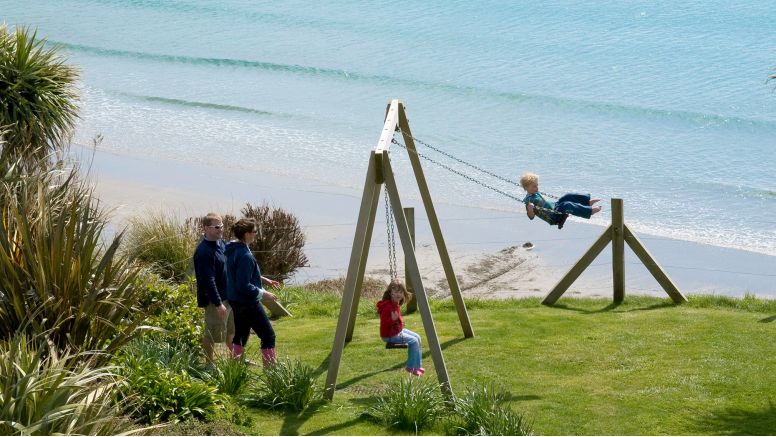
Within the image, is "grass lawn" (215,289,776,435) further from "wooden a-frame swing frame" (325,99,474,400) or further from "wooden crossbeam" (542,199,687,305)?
"wooden a-frame swing frame" (325,99,474,400)

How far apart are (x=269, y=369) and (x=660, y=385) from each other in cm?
362

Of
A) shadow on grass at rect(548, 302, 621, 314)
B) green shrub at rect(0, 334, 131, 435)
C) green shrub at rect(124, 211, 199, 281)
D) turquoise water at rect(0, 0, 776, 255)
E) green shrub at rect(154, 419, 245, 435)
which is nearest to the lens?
green shrub at rect(0, 334, 131, 435)

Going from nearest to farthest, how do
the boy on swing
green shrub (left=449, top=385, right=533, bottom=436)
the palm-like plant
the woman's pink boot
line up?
1. green shrub (left=449, top=385, right=533, bottom=436)
2. the woman's pink boot
3. the boy on swing
4. the palm-like plant

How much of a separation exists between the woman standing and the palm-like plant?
19.9ft

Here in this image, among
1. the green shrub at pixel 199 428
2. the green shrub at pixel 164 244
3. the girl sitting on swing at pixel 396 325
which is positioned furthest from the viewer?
the green shrub at pixel 164 244

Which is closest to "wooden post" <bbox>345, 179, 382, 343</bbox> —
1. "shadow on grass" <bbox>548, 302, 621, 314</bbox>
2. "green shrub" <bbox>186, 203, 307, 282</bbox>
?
"shadow on grass" <bbox>548, 302, 621, 314</bbox>

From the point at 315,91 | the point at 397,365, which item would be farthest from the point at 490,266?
the point at 315,91

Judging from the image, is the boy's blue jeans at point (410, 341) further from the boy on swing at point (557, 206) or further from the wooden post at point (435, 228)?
the boy on swing at point (557, 206)

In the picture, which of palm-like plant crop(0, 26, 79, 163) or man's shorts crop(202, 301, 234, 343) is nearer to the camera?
man's shorts crop(202, 301, 234, 343)

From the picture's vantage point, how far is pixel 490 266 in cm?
1902

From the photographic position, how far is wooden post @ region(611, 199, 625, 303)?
14734mm

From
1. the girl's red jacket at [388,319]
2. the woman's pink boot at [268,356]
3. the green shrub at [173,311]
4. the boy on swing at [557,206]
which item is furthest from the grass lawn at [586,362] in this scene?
the boy on swing at [557,206]

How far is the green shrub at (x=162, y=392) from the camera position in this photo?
9.15 metres

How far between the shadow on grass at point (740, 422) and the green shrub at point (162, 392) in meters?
4.08
